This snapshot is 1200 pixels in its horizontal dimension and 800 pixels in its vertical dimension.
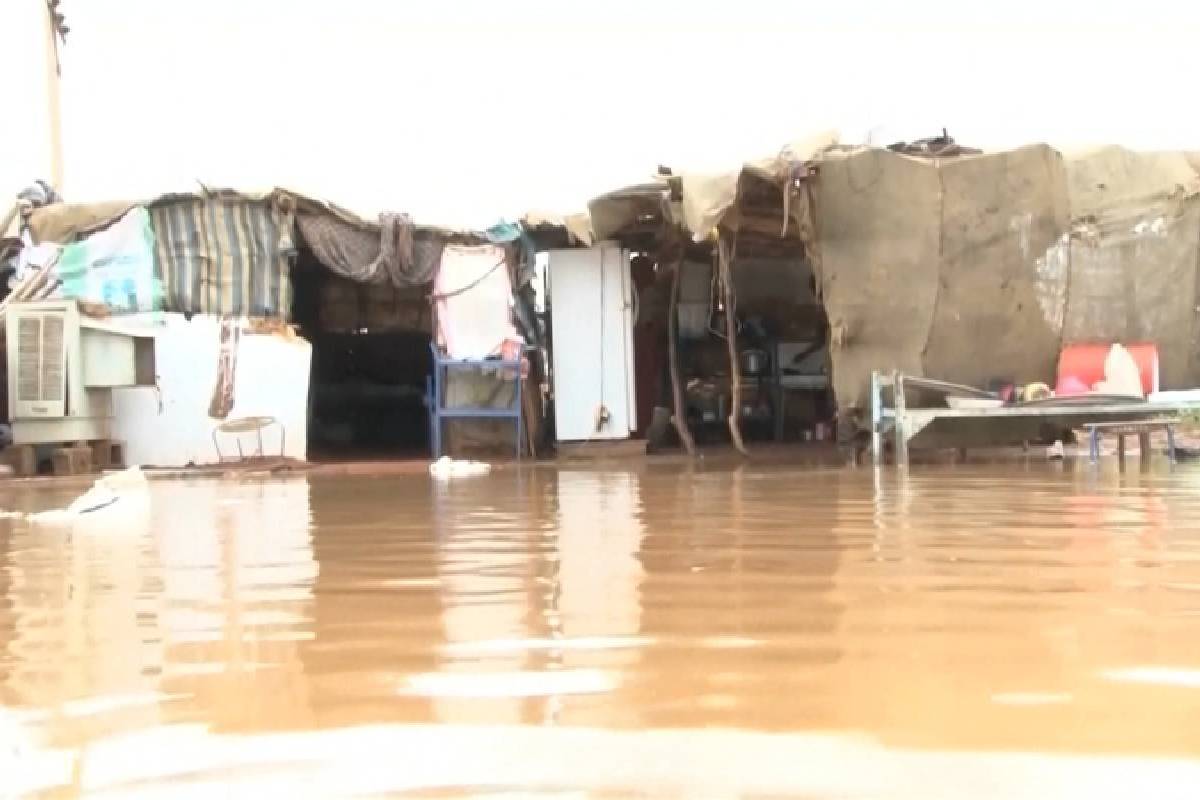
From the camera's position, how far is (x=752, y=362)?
13.2 meters

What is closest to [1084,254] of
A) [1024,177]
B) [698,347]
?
[1024,177]

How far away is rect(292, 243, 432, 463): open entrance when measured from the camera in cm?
1330

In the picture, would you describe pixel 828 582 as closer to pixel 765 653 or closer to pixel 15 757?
pixel 765 653

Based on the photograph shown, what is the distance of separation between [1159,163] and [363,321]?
9635 mm

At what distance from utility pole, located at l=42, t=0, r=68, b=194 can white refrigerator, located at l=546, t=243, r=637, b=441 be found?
26.6 feet

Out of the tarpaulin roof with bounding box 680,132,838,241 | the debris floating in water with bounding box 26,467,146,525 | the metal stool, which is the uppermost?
the tarpaulin roof with bounding box 680,132,838,241

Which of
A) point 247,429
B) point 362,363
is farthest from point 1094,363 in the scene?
point 362,363

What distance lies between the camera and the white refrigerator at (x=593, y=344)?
37.9 ft

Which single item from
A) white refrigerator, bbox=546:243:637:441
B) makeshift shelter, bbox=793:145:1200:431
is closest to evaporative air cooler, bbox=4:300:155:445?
white refrigerator, bbox=546:243:637:441

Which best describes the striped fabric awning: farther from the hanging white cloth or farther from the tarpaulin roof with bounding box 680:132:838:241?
the tarpaulin roof with bounding box 680:132:838:241

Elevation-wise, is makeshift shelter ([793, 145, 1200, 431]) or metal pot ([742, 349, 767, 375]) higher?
makeshift shelter ([793, 145, 1200, 431])

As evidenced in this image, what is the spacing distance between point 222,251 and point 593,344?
170 inches

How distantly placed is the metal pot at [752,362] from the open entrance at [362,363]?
432 centimetres

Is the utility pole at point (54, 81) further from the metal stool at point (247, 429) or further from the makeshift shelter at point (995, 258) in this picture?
the makeshift shelter at point (995, 258)
